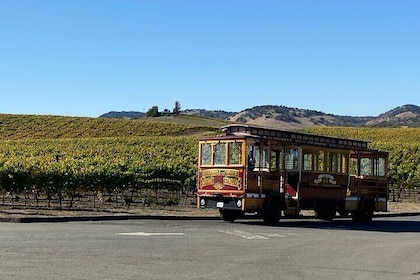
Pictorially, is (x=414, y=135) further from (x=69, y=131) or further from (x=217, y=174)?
(x=217, y=174)

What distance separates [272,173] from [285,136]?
136 cm

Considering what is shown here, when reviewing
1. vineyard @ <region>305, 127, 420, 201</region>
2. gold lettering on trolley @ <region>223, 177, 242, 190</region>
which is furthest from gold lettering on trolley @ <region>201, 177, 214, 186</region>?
vineyard @ <region>305, 127, 420, 201</region>

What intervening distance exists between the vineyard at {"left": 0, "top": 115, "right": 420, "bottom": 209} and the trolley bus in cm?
557

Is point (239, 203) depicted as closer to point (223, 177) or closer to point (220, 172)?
point (223, 177)

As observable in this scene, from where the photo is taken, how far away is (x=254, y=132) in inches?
846

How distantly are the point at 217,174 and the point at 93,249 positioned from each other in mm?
9188

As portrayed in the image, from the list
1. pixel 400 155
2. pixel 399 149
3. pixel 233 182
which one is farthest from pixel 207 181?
pixel 399 149

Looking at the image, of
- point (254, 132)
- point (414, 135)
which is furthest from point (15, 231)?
point (414, 135)

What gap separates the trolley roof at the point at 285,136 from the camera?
2159 cm

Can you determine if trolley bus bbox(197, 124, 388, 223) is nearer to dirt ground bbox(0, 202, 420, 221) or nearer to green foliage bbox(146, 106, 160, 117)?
dirt ground bbox(0, 202, 420, 221)

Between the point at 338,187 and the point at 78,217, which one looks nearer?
the point at 78,217

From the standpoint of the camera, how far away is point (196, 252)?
13320mm

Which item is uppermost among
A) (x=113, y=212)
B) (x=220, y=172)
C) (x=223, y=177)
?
(x=220, y=172)

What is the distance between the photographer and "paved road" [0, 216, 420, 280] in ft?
35.3
